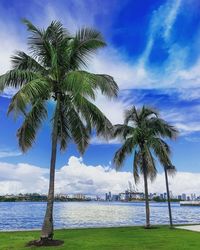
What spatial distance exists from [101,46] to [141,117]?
987cm

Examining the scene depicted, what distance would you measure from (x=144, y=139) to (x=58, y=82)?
1079cm

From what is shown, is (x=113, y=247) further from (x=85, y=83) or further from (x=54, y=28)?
(x=54, y=28)

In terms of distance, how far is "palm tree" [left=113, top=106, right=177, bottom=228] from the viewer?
79.9 ft

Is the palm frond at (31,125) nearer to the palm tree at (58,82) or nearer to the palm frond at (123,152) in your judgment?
the palm tree at (58,82)

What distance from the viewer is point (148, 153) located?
2417 centimetres

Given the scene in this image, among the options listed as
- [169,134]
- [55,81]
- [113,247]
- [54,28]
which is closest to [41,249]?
[113,247]

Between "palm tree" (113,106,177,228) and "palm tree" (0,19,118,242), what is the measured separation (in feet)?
25.5

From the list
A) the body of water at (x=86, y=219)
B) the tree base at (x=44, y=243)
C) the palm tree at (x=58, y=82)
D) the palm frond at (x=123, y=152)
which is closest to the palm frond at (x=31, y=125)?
the palm tree at (x=58, y=82)

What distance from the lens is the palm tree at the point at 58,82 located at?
15.7 meters

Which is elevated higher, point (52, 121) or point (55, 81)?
point (55, 81)

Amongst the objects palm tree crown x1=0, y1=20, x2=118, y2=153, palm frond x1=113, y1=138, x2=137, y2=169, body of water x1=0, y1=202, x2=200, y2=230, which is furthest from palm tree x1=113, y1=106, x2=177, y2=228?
body of water x1=0, y1=202, x2=200, y2=230

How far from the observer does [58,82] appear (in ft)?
53.3

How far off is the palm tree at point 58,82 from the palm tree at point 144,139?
776 cm

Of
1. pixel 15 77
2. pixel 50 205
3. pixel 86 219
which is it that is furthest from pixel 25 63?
pixel 86 219
